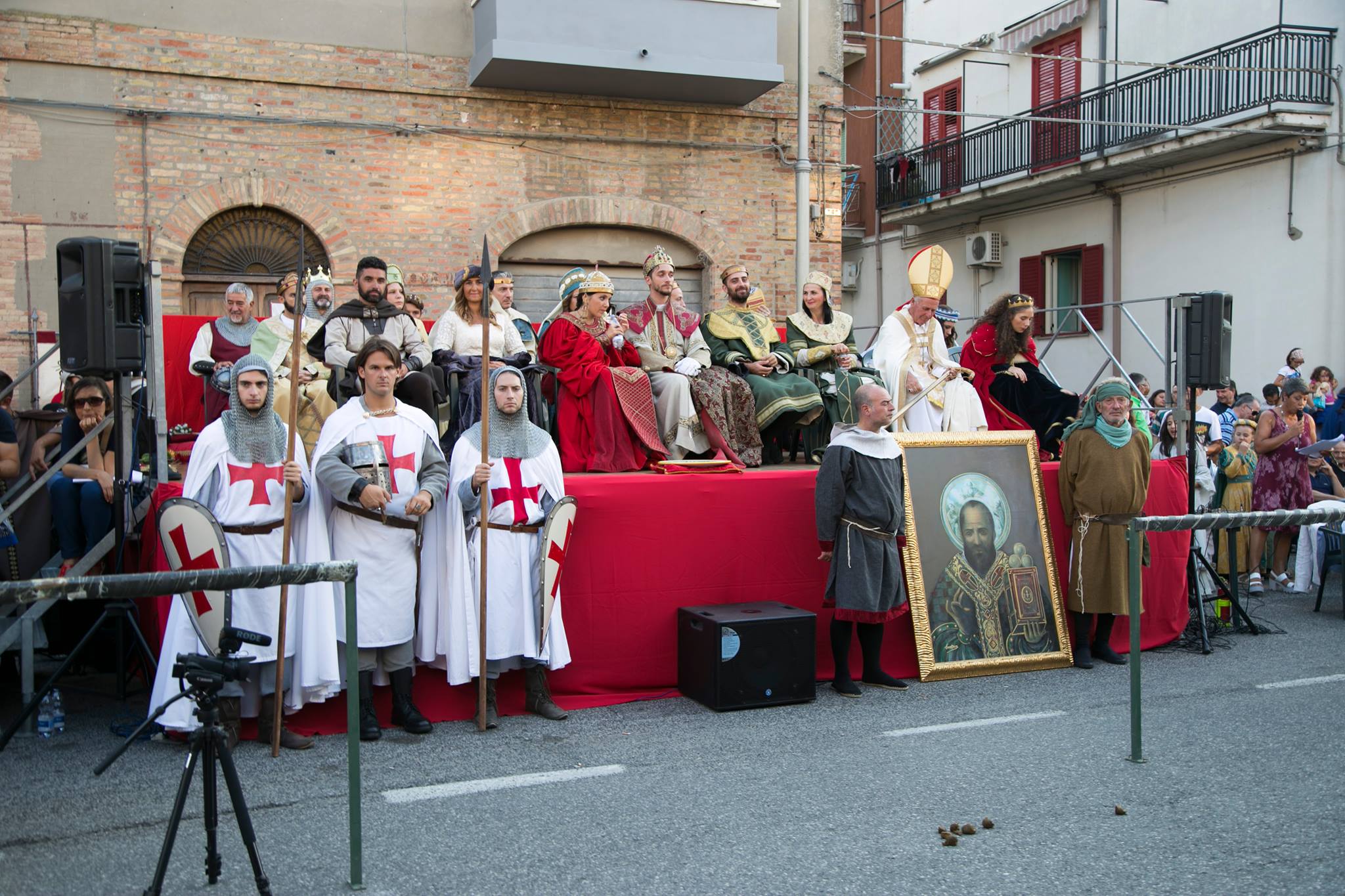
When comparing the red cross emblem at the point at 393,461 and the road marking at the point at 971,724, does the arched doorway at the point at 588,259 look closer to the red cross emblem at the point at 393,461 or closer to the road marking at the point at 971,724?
the red cross emblem at the point at 393,461

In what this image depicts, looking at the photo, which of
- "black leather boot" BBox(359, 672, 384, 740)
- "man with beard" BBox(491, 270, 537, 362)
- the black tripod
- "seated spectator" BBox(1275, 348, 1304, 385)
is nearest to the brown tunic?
"man with beard" BBox(491, 270, 537, 362)

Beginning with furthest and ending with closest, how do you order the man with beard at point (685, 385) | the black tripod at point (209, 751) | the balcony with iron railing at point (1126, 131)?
the balcony with iron railing at point (1126, 131) < the man with beard at point (685, 385) < the black tripod at point (209, 751)

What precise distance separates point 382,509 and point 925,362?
166 inches

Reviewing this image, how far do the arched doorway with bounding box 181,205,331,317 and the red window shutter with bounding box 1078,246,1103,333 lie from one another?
11.8 metres

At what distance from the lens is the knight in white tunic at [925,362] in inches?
327

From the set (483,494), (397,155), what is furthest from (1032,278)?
(483,494)

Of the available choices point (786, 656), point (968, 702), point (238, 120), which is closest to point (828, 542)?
point (786, 656)

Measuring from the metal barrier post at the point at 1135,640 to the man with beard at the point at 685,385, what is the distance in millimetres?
2998

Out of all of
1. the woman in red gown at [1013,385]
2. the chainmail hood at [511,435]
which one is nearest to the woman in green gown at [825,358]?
the woman in red gown at [1013,385]

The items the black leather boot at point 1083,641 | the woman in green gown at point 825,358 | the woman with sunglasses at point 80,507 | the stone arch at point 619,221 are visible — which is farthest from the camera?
the stone arch at point 619,221

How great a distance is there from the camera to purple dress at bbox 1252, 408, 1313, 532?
10.1m

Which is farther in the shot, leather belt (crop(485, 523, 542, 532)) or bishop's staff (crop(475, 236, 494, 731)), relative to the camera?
leather belt (crop(485, 523, 542, 532))

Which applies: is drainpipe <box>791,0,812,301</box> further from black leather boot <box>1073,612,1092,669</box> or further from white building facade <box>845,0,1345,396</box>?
black leather boot <box>1073,612,1092,669</box>

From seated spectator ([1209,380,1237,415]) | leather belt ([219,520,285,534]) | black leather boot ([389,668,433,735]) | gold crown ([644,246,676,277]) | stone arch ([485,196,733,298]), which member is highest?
stone arch ([485,196,733,298])
